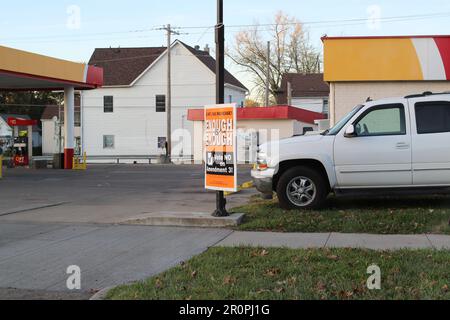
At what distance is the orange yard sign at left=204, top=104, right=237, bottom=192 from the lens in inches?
384

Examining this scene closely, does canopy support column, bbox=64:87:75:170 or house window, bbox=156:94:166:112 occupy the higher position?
house window, bbox=156:94:166:112

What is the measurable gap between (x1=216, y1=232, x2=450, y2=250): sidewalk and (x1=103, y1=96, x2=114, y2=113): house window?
4402 cm

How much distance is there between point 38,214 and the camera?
11656 mm

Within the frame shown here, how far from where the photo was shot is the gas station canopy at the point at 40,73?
22953 millimetres

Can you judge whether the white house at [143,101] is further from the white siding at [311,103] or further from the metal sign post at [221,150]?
the metal sign post at [221,150]

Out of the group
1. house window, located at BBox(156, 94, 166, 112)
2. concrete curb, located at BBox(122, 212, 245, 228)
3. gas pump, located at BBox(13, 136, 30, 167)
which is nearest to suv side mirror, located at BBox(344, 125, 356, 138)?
concrete curb, located at BBox(122, 212, 245, 228)

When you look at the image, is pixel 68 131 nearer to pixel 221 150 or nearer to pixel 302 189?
pixel 221 150

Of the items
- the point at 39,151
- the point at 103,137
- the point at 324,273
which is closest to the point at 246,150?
the point at 103,137

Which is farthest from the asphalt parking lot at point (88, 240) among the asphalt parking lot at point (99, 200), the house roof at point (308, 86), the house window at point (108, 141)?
the house roof at point (308, 86)

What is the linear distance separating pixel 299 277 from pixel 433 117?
549 centimetres

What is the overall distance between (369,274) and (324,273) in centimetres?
47

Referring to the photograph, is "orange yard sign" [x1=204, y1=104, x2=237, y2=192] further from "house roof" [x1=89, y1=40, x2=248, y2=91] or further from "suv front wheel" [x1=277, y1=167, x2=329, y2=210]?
"house roof" [x1=89, y1=40, x2=248, y2=91]

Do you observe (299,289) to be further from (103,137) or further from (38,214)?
(103,137)

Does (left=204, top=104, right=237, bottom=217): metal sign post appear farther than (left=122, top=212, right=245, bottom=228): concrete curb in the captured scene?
Yes
